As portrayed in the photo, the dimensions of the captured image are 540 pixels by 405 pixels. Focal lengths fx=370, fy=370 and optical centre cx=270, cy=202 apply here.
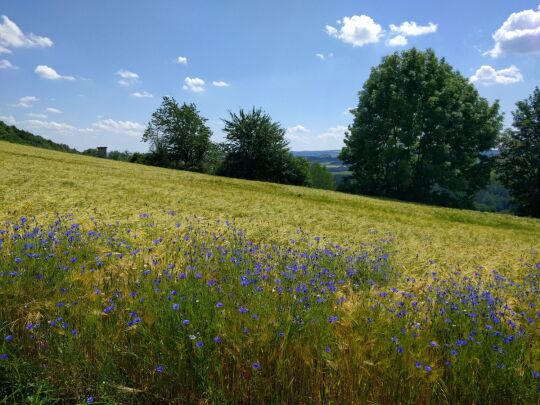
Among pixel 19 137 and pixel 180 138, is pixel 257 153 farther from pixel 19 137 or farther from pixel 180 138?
Answer: pixel 19 137

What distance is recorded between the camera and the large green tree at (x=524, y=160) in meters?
29.9

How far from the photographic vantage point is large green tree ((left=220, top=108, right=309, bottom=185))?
38156 mm

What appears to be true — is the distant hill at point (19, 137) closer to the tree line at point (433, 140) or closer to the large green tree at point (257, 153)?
the large green tree at point (257, 153)

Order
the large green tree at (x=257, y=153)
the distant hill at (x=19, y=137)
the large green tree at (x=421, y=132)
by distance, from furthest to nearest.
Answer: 1. the distant hill at (x=19, y=137)
2. the large green tree at (x=257, y=153)
3. the large green tree at (x=421, y=132)

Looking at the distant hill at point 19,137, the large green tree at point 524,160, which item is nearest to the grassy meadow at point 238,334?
the large green tree at point 524,160

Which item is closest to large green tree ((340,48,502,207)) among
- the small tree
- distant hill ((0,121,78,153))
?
the small tree

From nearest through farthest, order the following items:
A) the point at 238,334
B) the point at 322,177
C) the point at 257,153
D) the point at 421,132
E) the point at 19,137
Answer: the point at 238,334 < the point at 421,132 < the point at 257,153 < the point at 19,137 < the point at 322,177

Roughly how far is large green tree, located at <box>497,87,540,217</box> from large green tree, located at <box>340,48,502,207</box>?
1.47 metres

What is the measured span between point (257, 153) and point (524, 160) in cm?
2357

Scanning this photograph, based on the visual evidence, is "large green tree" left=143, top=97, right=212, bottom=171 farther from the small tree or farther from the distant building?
the small tree

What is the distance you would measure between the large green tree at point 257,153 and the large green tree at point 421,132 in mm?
8179

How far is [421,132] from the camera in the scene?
29.3 metres

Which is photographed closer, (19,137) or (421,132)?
(421,132)

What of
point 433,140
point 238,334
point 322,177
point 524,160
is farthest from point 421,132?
point 322,177
